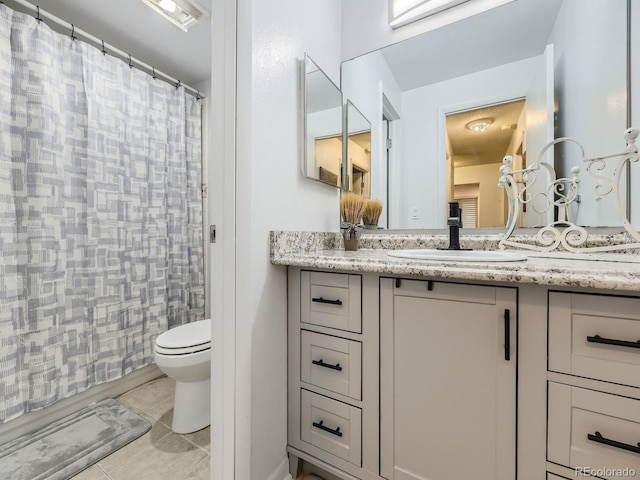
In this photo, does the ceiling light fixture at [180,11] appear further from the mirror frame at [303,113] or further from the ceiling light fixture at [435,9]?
the ceiling light fixture at [435,9]

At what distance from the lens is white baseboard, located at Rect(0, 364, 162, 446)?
1327 mm

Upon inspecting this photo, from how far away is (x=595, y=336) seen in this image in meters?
0.62

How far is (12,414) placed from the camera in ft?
4.25

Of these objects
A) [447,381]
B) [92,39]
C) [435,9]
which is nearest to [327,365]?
[447,381]

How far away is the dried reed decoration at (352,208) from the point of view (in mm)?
1398

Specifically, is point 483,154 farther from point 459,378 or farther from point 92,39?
point 92,39

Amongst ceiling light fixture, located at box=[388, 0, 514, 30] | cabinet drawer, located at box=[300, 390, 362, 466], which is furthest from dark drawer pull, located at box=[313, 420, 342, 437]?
ceiling light fixture, located at box=[388, 0, 514, 30]

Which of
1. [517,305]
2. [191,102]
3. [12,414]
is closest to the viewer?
[517,305]

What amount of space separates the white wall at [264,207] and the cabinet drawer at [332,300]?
0.36ft

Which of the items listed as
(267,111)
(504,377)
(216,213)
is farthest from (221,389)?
(267,111)

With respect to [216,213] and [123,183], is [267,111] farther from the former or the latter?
[123,183]

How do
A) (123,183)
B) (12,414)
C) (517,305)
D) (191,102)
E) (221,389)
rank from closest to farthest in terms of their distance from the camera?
(517,305) → (221,389) → (12,414) → (123,183) → (191,102)

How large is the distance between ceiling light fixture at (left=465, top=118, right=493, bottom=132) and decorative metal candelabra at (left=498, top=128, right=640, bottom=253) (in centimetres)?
18

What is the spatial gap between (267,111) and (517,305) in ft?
3.24
